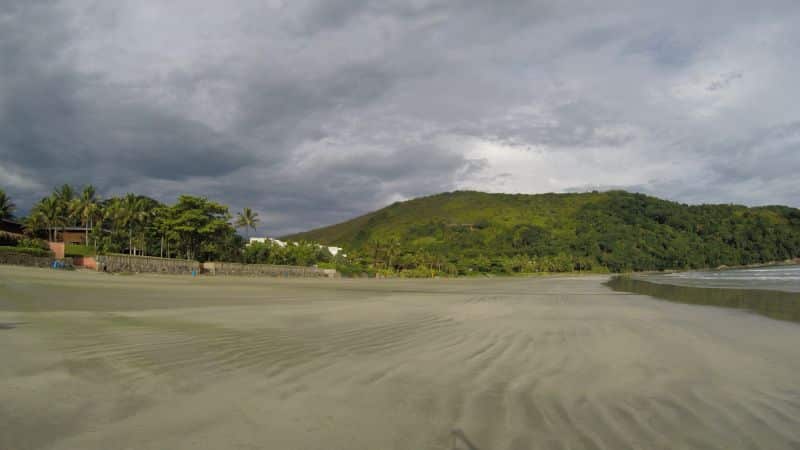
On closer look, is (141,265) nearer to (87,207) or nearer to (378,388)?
(87,207)

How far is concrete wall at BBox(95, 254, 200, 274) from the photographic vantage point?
3528 centimetres

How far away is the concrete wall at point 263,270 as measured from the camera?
157 feet

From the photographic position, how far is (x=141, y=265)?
128 feet

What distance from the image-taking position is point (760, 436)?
388 cm

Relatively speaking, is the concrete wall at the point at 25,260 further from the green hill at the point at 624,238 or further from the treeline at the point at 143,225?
the green hill at the point at 624,238

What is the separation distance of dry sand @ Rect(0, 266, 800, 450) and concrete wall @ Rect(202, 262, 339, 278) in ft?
132

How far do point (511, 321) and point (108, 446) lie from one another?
1014 cm

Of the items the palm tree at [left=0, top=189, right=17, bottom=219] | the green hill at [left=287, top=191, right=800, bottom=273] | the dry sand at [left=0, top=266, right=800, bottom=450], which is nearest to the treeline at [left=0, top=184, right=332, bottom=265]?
the palm tree at [left=0, top=189, right=17, bottom=219]

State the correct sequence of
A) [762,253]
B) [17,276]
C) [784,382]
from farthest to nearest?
[762,253] < [17,276] < [784,382]

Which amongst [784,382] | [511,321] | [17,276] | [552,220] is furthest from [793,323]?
[552,220]

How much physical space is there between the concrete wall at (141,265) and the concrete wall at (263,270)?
87.4 inches

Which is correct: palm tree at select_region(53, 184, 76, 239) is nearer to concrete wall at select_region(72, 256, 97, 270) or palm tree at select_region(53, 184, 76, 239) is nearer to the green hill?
concrete wall at select_region(72, 256, 97, 270)

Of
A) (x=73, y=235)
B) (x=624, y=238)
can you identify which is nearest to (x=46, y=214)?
(x=73, y=235)

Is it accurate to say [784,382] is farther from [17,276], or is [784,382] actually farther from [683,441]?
[17,276]
